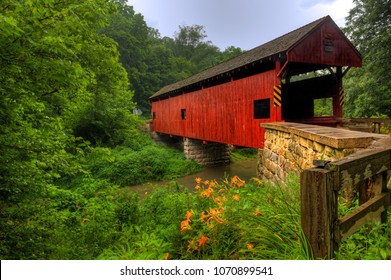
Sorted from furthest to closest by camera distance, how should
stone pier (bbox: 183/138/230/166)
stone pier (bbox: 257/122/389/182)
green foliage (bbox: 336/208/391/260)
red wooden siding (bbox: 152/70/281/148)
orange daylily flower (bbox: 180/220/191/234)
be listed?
1. stone pier (bbox: 183/138/230/166)
2. red wooden siding (bbox: 152/70/281/148)
3. stone pier (bbox: 257/122/389/182)
4. orange daylily flower (bbox: 180/220/191/234)
5. green foliage (bbox: 336/208/391/260)

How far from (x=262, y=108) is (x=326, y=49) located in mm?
2976

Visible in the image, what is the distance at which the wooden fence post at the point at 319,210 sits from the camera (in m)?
1.75

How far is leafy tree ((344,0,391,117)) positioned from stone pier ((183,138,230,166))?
8.60m

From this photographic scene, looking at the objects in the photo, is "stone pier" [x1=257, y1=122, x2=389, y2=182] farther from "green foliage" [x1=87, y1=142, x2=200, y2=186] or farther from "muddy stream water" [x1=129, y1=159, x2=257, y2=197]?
"green foliage" [x1=87, y1=142, x2=200, y2=186]

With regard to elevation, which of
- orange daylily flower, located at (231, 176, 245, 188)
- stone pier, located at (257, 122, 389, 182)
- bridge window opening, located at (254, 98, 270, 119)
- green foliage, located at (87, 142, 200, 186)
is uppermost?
bridge window opening, located at (254, 98, 270, 119)

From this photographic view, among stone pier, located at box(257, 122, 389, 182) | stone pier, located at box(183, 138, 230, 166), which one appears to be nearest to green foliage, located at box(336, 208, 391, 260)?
stone pier, located at box(257, 122, 389, 182)

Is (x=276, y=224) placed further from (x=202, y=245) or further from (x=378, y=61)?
(x=378, y=61)

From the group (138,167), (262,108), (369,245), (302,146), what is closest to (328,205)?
(369,245)

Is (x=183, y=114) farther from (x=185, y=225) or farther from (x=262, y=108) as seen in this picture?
(x=185, y=225)

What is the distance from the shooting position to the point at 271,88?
9.12 meters

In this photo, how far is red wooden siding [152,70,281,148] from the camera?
9750 millimetres

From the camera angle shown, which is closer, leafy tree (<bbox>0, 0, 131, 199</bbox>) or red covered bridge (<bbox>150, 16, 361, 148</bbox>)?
leafy tree (<bbox>0, 0, 131, 199</bbox>)

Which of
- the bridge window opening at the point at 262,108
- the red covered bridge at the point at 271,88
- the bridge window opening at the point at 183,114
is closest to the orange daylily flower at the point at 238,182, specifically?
the red covered bridge at the point at 271,88

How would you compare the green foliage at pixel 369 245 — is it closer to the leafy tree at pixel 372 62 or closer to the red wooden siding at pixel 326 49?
the red wooden siding at pixel 326 49
